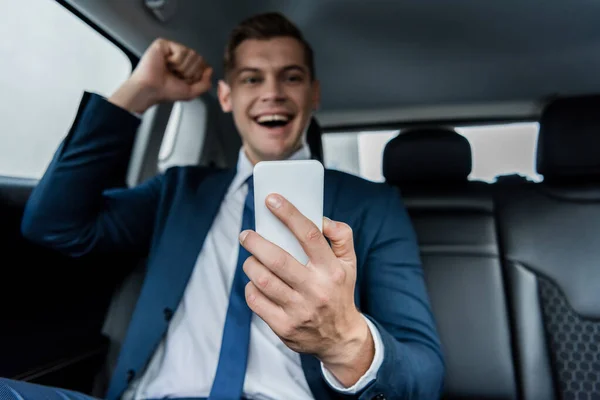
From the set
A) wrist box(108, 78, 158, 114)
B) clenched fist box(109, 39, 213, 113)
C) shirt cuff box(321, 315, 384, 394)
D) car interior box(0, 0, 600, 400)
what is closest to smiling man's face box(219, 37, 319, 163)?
clenched fist box(109, 39, 213, 113)

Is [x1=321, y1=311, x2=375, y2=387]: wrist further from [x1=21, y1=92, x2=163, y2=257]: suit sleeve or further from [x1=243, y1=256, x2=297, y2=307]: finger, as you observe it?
[x1=21, y1=92, x2=163, y2=257]: suit sleeve

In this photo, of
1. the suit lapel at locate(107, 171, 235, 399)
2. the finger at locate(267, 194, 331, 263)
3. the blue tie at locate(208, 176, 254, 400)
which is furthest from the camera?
the suit lapel at locate(107, 171, 235, 399)

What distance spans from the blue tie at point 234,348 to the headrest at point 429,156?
2.28ft

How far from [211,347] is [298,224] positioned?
0.56 meters

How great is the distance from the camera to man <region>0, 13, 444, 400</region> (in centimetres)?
67

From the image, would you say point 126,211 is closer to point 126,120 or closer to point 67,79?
point 126,120

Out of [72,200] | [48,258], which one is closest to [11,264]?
[48,258]

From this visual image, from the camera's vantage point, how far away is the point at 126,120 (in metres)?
1.07

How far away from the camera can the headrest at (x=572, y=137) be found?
1264 mm

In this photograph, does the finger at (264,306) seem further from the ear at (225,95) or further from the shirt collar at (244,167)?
the ear at (225,95)

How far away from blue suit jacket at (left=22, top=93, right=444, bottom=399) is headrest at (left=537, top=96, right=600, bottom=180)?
19.2 inches

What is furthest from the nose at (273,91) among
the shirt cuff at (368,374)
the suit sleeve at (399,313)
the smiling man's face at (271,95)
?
the shirt cuff at (368,374)

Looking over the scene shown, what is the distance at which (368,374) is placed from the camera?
70 cm

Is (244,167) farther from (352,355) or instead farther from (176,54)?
(352,355)
